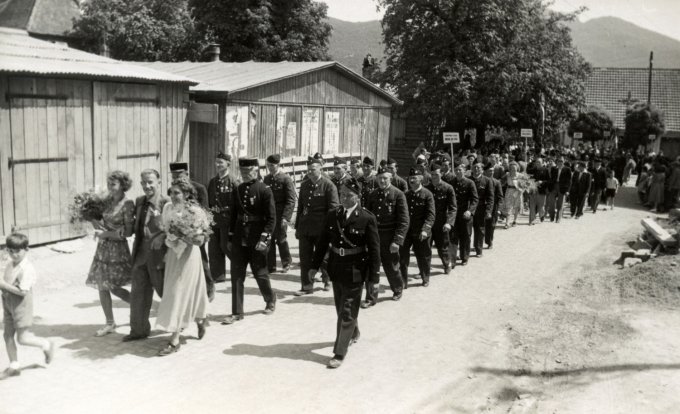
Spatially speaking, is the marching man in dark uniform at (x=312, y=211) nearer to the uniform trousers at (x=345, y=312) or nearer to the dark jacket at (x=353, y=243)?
the dark jacket at (x=353, y=243)

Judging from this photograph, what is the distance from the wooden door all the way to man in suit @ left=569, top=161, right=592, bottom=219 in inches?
544

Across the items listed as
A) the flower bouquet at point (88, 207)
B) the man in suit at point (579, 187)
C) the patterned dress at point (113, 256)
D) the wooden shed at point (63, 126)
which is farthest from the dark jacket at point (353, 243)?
the man in suit at point (579, 187)

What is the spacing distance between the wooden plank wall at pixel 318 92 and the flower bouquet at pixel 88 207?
7580 mm

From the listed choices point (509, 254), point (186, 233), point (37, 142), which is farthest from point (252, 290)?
point (509, 254)

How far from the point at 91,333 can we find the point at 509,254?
28.7ft

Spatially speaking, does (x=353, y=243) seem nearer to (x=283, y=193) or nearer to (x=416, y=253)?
(x=283, y=193)

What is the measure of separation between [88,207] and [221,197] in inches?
94.3

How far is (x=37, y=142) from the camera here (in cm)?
1041

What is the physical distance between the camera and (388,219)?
9.16m

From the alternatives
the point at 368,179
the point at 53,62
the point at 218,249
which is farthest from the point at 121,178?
the point at 368,179

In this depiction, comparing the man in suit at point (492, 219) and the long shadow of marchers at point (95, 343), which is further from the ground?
the man in suit at point (492, 219)

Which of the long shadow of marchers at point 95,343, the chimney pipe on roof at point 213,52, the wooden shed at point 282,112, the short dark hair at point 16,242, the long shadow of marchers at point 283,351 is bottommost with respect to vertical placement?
the long shadow of marchers at point 283,351

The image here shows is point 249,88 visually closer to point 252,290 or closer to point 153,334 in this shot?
point 252,290

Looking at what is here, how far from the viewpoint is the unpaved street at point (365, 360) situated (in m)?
5.88
